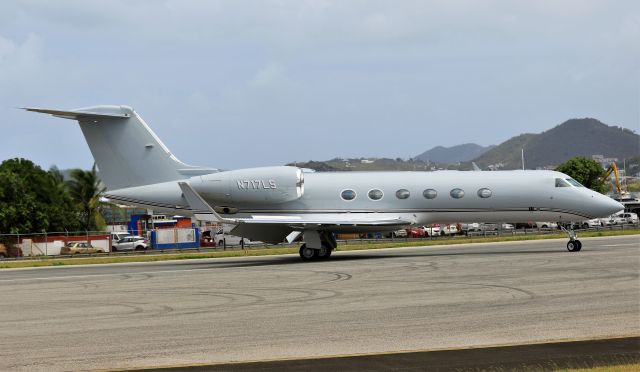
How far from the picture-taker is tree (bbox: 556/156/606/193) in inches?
4252

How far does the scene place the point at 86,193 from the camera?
277ft

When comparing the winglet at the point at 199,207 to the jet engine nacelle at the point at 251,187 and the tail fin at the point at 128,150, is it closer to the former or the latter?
the jet engine nacelle at the point at 251,187

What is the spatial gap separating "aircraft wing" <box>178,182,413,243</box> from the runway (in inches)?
192

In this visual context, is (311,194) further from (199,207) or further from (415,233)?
(415,233)

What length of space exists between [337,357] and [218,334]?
9.25ft

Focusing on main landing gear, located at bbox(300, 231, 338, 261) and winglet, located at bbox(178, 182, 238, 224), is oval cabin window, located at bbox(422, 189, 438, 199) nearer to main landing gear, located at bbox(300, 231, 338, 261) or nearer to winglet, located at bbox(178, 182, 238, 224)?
main landing gear, located at bbox(300, 231, 338, 261)

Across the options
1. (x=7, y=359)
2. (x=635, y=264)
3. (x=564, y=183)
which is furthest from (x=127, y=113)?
(x=7, y=359)

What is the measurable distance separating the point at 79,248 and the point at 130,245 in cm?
693

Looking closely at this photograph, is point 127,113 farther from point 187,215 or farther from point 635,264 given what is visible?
point 635,264

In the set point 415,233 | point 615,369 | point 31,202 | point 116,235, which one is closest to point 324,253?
point 615,369

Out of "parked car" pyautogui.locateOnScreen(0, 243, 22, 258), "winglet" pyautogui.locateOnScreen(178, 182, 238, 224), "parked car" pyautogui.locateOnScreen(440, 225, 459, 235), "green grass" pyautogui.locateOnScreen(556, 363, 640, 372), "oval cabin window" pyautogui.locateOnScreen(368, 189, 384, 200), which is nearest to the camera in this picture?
"green grass" pyautogui.locateOnScreen(556, 363, 640, 372)

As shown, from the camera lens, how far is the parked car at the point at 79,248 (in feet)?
176

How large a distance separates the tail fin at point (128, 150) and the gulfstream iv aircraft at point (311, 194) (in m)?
0.04

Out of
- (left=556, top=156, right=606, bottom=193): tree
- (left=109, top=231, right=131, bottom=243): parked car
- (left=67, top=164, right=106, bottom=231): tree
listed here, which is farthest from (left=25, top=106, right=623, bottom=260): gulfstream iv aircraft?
(left=556, top=156, right=606, bottom=193): tree
